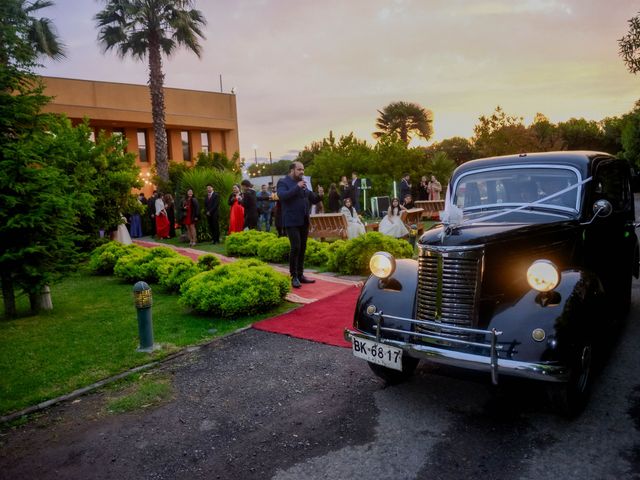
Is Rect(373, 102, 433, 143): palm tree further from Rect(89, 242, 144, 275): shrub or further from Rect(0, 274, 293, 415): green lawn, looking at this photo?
Rect(0, 274, 293, 415): green lawn

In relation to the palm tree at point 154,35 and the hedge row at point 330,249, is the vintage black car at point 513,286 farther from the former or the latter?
the palm tree at point 154,35

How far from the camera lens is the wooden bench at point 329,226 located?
13.6 m

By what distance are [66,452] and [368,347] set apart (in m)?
2.36

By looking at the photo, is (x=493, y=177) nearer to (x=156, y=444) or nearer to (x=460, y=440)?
(x=460, y=440)

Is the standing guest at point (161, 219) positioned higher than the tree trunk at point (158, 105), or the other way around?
the tree trunk at point (158, 105)

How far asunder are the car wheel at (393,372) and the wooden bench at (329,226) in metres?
9.24

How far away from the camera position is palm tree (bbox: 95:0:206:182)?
2256cm

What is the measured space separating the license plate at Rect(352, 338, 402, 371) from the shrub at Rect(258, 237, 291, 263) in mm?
7086

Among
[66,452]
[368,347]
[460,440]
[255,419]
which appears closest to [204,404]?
[255,419]

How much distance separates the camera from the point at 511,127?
33.2m

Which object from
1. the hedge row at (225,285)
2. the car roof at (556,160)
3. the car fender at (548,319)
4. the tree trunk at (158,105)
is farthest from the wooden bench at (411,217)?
the tree trunk at (158,105)

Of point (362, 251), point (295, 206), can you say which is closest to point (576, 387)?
point (295, 206)

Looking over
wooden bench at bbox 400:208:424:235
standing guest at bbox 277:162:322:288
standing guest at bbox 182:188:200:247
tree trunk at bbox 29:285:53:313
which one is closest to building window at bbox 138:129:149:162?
standing guest at bbox 182:188:200:247

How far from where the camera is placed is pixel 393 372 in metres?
4.20
